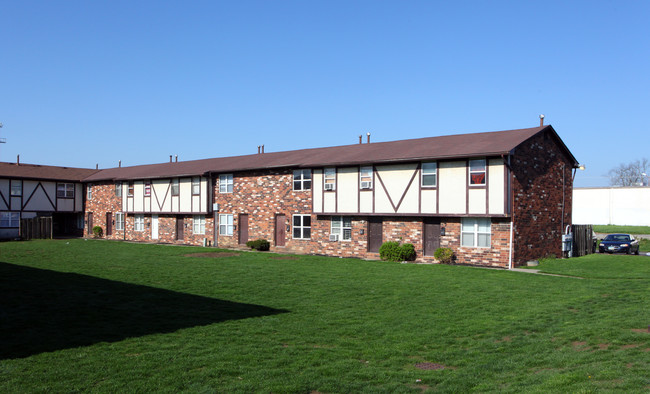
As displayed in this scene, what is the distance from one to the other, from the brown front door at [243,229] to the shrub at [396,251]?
11.8 meters

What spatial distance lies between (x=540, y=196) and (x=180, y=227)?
26.3 metres

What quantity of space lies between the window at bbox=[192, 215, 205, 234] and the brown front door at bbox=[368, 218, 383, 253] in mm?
14774

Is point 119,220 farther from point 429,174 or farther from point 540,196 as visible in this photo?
point 540,196

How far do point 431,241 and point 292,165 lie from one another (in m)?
10.1

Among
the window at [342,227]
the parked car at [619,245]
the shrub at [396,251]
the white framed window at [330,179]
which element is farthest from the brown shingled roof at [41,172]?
the parked car at [619,245]

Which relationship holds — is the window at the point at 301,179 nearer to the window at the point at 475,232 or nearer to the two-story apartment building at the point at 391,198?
the two-story apartment building at the point at 391,198

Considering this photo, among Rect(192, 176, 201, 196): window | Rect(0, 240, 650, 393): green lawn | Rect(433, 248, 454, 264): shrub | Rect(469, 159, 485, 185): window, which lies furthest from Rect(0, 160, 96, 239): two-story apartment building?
Rect(469, 159, 485, 185): window

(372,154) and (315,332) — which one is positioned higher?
(372,154)

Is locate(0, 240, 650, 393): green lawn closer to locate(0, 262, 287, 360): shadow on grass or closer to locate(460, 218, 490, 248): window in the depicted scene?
locate(0, 262, 287, 360): shadow on grass

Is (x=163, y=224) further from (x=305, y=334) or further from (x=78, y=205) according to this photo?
(x=305, y=334)

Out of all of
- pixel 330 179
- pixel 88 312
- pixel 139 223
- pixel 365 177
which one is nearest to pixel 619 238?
pixel 365 177

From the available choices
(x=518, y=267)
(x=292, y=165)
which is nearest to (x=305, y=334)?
(x=518, y=267)

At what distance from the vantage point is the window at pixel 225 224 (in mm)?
36188

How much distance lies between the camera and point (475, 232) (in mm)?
24859
